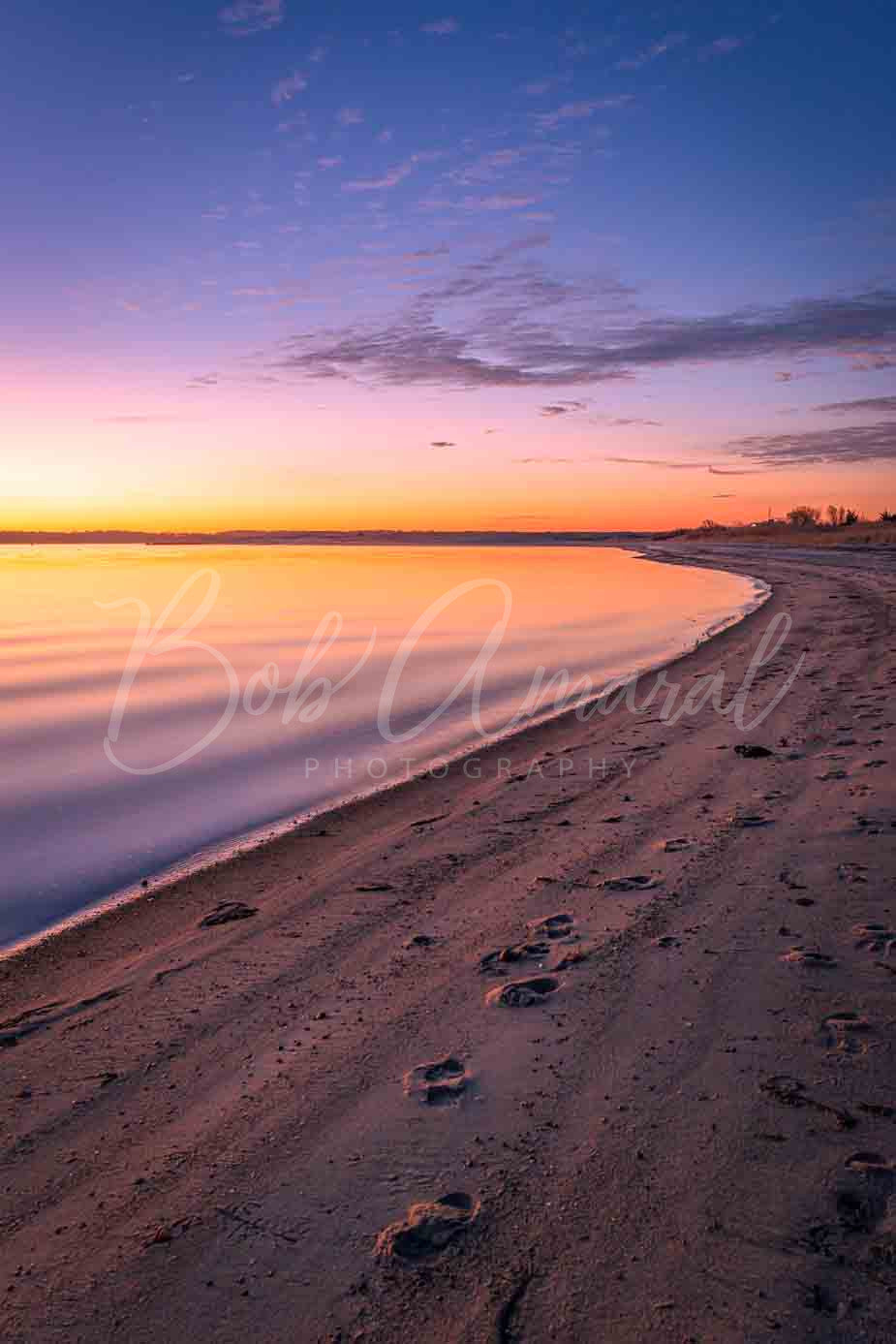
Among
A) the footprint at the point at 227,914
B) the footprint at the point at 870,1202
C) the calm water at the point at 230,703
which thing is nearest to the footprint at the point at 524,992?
the footprint at the point at 870,1202

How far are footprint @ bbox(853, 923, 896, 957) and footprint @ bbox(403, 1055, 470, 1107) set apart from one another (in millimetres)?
2276

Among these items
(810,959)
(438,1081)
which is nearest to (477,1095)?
(438,1081)

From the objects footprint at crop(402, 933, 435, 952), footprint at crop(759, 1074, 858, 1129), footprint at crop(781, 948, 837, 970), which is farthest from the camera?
footprint at crop(402, 933, 435, 952)

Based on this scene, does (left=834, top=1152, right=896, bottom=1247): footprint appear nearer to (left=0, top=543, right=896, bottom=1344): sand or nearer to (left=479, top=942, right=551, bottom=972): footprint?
(left=0, top=543, right=896, bottom=1344): sand

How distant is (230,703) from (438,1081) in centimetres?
1074

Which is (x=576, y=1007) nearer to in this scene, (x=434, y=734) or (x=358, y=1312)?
(x=358, y=1312)

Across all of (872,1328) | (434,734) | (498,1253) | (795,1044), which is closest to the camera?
(872,1328)

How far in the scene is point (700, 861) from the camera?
5988 millimetres

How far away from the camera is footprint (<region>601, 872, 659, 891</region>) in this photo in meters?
5.65

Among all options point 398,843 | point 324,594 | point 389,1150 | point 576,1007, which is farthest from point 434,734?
point 324,594

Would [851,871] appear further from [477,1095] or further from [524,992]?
[477,1095]

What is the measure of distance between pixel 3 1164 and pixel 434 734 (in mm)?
8426

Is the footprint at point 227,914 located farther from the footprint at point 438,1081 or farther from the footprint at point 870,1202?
the footprint at point 870,1202

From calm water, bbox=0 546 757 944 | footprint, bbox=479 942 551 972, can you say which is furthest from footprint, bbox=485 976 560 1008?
calm water, bbox=0 546 757 944
